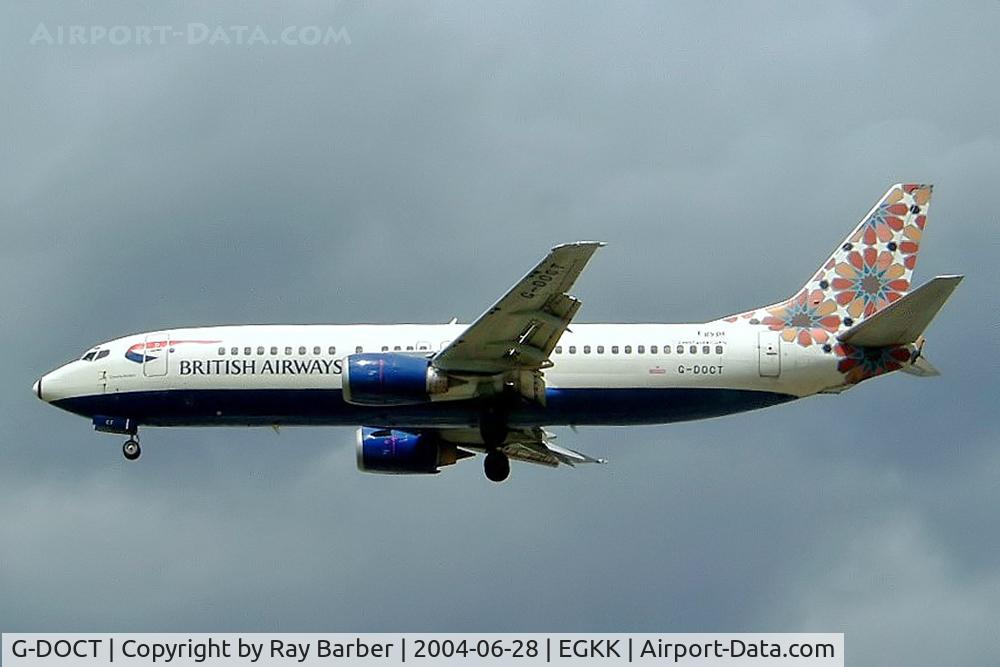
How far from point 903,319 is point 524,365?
9.87 m

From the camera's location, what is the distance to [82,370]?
6072 centimetres

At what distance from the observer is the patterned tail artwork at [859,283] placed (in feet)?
191

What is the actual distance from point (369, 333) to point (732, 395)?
9948 millimetres

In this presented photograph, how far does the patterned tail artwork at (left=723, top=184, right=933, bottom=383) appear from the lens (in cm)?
5812

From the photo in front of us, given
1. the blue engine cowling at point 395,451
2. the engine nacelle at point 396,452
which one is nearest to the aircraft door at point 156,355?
the engine nacelle at point 396,452

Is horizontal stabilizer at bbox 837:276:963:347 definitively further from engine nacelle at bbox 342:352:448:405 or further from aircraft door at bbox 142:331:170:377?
aircraft door at bbox 142:331:170:377

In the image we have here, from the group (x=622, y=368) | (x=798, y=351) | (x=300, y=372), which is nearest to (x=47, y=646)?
(x=300, y=372)

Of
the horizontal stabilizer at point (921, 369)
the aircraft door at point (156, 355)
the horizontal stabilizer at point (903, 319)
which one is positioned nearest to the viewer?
the horizontal stabilizer at point (903, 319)

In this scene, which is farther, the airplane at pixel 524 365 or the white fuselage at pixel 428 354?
the white fuselage at pixel 428 354

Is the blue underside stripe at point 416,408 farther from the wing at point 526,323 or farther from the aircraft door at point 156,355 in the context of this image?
the wing at point 526,323

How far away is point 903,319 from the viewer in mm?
55906

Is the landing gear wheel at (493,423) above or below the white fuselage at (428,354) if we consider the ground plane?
below

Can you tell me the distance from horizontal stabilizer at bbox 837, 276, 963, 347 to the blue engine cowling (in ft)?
41.8

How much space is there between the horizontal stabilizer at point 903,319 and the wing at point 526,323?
804 cm
